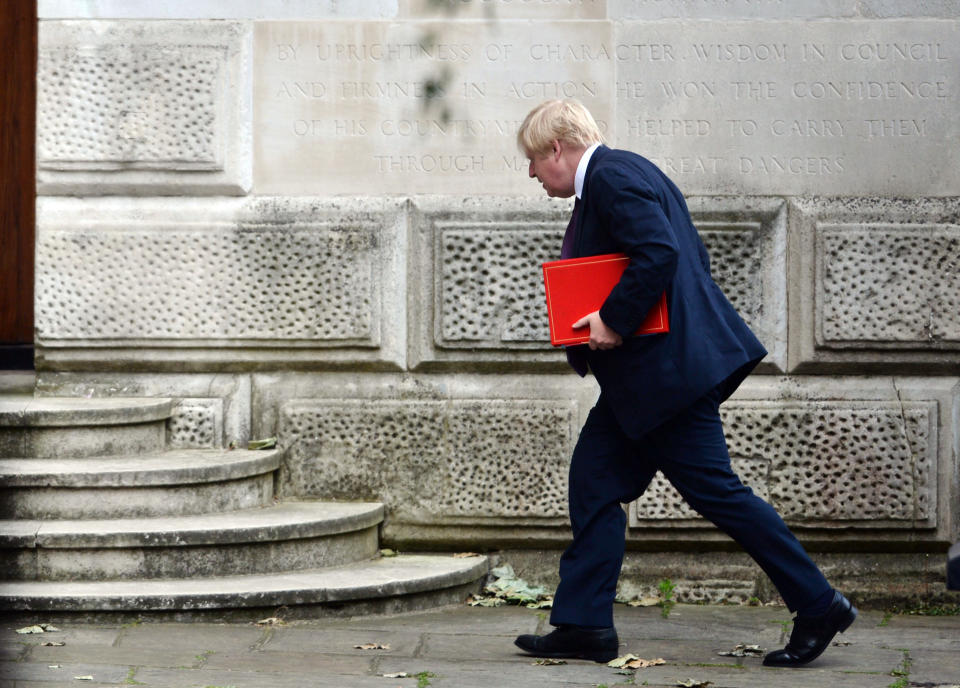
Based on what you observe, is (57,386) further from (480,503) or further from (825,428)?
(825,428)

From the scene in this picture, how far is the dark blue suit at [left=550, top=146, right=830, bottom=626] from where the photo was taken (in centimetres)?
373

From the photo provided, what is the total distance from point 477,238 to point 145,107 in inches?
57.2

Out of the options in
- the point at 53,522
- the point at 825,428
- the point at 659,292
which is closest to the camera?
the point at 659,292

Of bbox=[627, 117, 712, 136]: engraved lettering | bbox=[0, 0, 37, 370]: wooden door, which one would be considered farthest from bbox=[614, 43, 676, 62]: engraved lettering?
bbox=[0, 0, 37, 370]: wooden door

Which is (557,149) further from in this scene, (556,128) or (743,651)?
(743,651)

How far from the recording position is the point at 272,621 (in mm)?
4531

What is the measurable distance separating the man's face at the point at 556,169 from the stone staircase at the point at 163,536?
5.36 feet

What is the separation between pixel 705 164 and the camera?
5.30m

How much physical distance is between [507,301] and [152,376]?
4.93 ft

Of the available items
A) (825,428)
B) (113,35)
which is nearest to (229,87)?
(113,35)

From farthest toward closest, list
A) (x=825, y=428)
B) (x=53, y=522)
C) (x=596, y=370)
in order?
(x=825, y=428) → (x=53, y=522) → (x=596, y=370)

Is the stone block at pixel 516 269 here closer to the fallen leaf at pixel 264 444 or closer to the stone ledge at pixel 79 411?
the fallen leaf at pixel 264 444

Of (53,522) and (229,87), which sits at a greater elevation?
(229,87)

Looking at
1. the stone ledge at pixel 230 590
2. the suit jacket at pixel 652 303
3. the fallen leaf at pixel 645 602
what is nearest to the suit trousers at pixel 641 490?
Answer: the suit jacket at pixel 652 303
